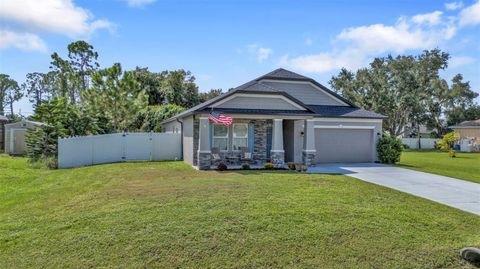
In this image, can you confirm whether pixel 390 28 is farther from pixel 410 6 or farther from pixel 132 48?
pixel 132 48

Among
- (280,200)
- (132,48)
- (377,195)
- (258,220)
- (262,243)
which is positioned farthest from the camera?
(132,48)

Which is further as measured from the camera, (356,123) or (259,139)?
(356,123)

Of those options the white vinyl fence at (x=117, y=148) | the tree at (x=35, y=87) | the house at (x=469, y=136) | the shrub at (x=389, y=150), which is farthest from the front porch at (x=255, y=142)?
the tree at (x=35, y=87)

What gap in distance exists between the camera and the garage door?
19.8 m

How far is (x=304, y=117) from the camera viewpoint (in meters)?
17.3

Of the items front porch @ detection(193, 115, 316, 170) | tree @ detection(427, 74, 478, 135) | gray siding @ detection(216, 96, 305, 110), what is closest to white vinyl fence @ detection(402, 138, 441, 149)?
tree @ detection(427, 74, 478, 135)

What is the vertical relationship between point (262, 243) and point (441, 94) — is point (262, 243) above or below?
below

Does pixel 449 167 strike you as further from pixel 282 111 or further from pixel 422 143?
pixel 422 143

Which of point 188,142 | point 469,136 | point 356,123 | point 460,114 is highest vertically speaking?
point 460,114

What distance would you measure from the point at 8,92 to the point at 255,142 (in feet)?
248

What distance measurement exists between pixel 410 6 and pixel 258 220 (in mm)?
9457

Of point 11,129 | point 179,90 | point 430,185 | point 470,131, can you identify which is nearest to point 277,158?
point 430,185

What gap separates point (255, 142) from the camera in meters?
18.1

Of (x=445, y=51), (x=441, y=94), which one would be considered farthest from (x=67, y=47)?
(x=441, y=94)
